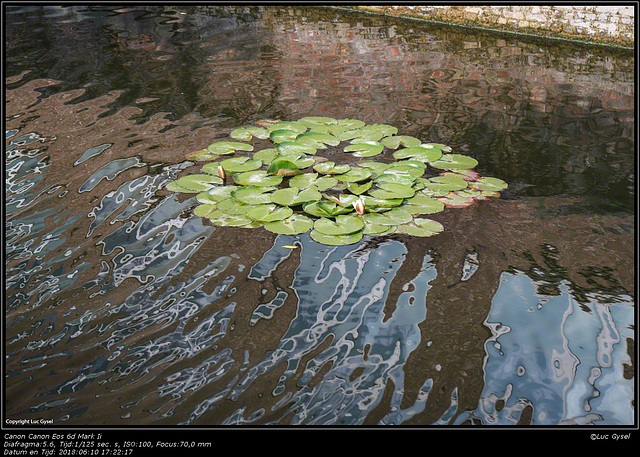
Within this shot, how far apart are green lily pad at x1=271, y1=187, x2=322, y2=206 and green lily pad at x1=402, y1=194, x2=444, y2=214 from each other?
1.68ft

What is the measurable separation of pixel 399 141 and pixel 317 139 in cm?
58

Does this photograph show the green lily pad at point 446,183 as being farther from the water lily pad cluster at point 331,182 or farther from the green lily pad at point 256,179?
the green lily pad at point 256,179

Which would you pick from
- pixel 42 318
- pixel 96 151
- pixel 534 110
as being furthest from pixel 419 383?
pixel 534 110

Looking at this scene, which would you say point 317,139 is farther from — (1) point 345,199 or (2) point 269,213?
(2) point 269,213

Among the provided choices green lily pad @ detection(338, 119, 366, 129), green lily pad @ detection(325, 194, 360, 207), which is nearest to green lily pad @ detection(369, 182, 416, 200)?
green lily pad @ detection(325, 194, 360, 207)

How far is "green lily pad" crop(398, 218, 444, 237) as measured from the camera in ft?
9.25

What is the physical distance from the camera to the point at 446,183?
329cm

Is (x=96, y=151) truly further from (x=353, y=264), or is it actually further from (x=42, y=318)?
(x=353, y=264)

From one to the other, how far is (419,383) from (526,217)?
56.0 inches

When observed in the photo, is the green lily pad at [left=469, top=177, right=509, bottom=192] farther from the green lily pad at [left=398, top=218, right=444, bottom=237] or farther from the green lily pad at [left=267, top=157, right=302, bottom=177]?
the green lily pad at [left=267, top=157, right=302, bottom=177]

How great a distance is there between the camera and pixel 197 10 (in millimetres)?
8305

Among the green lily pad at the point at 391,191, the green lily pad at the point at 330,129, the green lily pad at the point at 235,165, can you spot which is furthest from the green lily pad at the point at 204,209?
the green lily pad at the point at 330,129

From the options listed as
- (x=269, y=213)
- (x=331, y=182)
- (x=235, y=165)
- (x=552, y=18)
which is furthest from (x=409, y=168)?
(x=552, y=18)

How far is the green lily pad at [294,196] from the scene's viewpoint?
3.04 m
